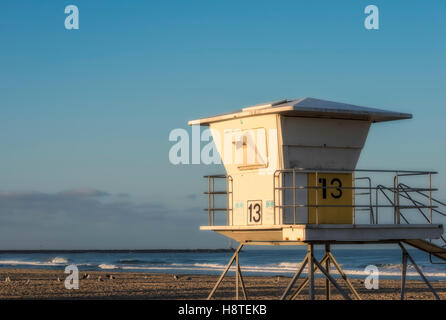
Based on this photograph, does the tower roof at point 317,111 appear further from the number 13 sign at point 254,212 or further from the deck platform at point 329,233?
the deck platform at point 329,233

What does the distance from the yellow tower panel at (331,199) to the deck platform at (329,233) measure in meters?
0.51

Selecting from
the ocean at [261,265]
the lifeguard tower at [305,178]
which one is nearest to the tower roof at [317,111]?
the lifeguard tower at [305,178]

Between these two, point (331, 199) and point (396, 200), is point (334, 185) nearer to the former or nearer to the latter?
point (331, 199)

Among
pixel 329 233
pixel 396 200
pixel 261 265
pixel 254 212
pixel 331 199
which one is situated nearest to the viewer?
pixel 329 233

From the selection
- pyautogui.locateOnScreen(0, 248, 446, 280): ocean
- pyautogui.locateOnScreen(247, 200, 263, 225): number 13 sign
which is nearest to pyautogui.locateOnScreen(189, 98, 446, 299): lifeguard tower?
pyautogui.locateOnScreen(247, 200, 263, 225): number 13 sign

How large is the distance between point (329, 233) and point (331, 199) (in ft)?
3.20

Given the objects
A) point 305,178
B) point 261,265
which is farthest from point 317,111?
point 261,265

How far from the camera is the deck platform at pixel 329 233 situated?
16406mm

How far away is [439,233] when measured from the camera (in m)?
18.1

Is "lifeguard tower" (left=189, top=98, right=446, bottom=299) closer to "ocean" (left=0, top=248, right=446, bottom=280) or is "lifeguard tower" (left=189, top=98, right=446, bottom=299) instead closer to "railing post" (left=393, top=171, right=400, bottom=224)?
"railing post" (left=393, top=171, right=400, bottom=224)

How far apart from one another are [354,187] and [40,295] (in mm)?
16447

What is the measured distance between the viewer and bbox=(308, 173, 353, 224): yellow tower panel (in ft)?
56.3

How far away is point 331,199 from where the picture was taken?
56.8 ft
